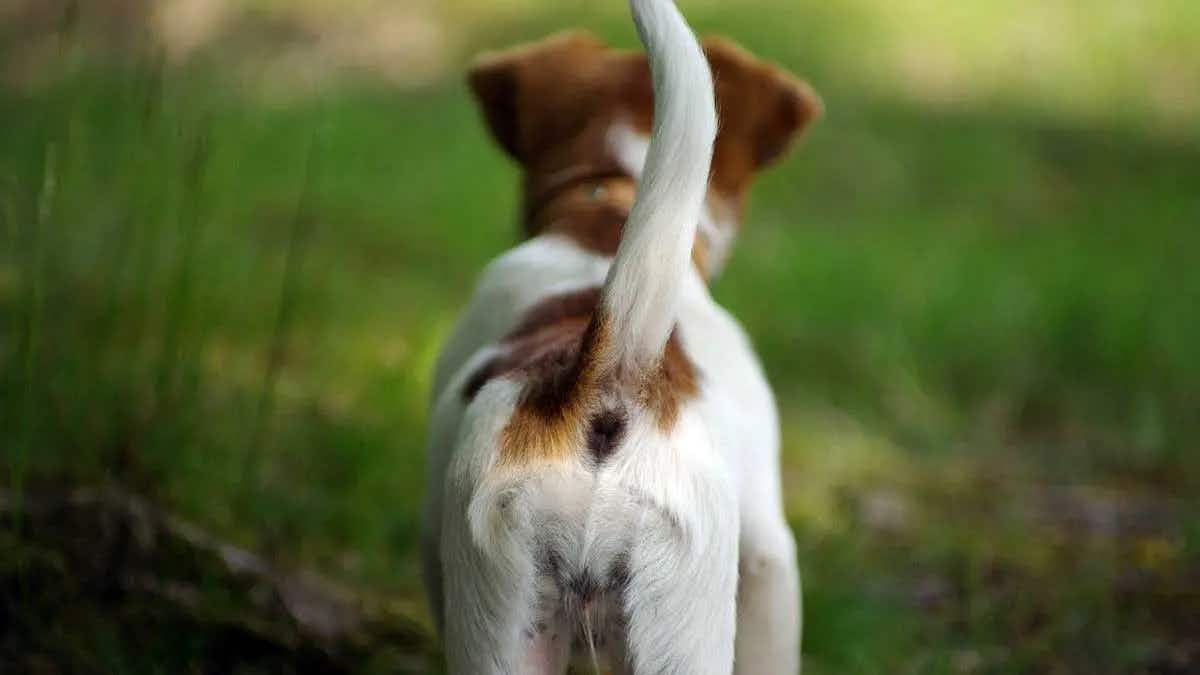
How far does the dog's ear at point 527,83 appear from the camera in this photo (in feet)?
11.8

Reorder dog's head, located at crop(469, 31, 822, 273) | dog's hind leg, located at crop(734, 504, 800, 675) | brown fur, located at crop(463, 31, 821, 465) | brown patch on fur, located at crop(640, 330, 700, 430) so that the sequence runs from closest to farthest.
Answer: brown patch on fur, located at crop(640, 330, 700, 430) < dog's hind leg, located at crop(734, 504, 800, 675) < brown fur, located at crop(463, 31, 821, 465) < dog's head, located at crop(469, 31, 822, 273)

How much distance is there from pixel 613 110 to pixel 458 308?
2.47 metres

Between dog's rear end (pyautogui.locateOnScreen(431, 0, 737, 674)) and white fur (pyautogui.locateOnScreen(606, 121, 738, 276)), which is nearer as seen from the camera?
dog's rear end (pyautogui.locateOnScreen(431, 0, 737, 674))

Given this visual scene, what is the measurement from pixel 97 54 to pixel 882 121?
168 inches

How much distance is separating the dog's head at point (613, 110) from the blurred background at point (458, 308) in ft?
1.76

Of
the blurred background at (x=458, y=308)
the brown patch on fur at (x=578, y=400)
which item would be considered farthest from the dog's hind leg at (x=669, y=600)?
the blurred background at (x=458, y=308)

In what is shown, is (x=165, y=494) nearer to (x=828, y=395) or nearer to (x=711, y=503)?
(x=711, y=503)

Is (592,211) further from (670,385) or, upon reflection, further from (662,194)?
(662,194)

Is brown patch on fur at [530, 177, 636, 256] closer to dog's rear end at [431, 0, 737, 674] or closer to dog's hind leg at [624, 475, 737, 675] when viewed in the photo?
dog's rear end at [431, 0, 737, 674]

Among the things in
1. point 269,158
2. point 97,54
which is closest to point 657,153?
point 97,54

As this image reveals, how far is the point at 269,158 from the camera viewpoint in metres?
6.68

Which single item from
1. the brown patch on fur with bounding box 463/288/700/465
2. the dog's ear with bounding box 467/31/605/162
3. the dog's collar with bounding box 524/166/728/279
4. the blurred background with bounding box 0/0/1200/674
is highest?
the dog's ear with bounding box 467/31/605/162

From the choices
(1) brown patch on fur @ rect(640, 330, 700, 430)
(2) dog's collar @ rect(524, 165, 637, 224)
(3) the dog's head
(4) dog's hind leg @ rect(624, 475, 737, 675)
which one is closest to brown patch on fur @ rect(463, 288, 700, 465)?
Result: (1) brown patch on fur @ rect(640, 330, 700, 430)

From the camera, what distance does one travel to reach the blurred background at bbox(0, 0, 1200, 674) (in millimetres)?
3418
